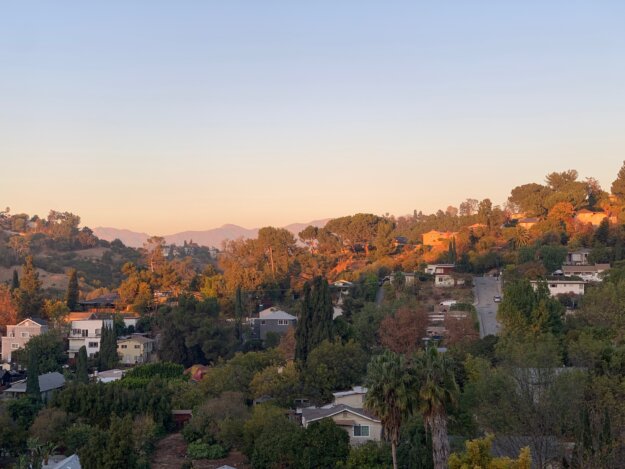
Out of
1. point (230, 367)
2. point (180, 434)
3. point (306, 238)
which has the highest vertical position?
point (306, 238)

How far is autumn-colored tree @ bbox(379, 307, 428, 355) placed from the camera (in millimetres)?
51125

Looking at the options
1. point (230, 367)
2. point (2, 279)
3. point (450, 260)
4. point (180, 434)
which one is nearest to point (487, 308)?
point (450, 260)

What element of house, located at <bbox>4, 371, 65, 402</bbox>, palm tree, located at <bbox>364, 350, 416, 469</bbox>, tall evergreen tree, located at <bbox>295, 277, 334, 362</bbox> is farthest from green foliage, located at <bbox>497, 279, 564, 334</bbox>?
house, located at <bbox>4, 371, 65, 402</bbox>

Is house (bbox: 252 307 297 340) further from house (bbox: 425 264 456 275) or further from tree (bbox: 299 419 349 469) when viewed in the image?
tree (bbox: 299 419 349 469)

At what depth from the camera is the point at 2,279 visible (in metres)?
106

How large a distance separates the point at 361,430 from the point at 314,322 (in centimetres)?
1284

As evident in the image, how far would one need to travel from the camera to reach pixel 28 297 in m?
71.2

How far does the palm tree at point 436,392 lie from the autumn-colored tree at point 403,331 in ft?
79.9

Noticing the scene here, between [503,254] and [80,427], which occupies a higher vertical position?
[503,254]

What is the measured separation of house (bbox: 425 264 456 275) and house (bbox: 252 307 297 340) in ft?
54.7

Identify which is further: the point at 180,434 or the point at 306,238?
the point at 306,238

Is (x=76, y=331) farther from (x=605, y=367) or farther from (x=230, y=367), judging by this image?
(x=605, y=367)

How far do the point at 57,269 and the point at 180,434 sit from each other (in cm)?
7876

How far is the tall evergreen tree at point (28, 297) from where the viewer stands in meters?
70.3
